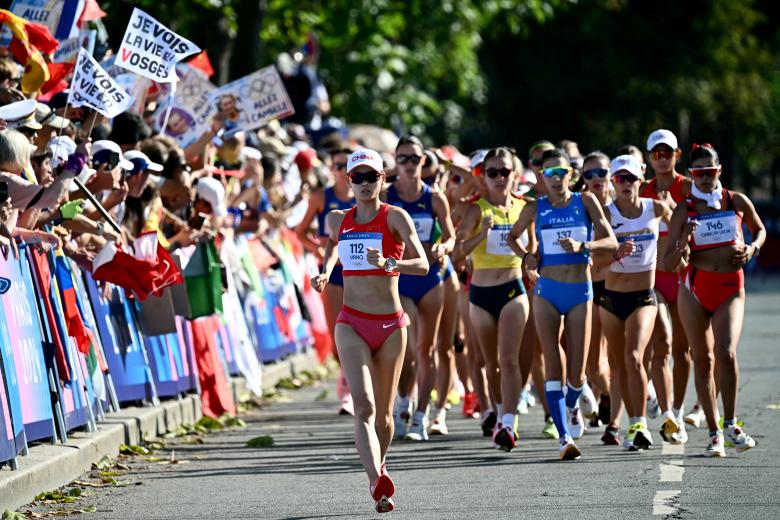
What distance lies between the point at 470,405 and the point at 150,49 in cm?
424

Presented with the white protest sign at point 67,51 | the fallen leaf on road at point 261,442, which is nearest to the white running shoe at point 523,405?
the fallen leaf on road at point 261,442

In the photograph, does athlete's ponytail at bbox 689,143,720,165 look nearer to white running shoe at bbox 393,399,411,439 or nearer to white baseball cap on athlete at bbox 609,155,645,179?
white baseball cap on athlete at bbox 609,155,645,179

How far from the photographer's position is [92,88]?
11.3 m

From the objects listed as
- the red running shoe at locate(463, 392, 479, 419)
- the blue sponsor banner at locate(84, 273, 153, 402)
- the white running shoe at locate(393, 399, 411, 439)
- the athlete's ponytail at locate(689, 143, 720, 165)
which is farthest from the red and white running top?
the red running shoe at locate(463, 392, 479, 419)

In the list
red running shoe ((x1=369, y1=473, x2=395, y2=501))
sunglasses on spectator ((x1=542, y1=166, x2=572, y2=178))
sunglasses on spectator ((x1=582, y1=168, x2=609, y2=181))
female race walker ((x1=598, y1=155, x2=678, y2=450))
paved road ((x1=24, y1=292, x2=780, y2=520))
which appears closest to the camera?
red running shoe ((x1=369, y1=473, x2=395, y2=501))

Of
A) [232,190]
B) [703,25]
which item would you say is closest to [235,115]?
[232,190]

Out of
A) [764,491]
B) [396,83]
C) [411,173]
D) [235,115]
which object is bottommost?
[764,491]

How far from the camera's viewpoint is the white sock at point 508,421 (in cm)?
1130

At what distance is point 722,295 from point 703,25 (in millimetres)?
38777

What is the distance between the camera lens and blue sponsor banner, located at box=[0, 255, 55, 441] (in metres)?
9.33

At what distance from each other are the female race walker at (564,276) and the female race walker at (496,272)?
503mm

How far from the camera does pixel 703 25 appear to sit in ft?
159

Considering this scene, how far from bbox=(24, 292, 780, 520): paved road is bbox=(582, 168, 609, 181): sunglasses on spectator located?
1914 mm

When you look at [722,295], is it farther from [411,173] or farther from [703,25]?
[703,25]
